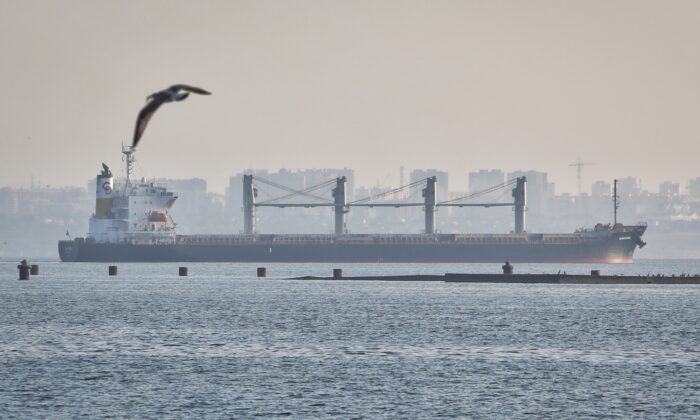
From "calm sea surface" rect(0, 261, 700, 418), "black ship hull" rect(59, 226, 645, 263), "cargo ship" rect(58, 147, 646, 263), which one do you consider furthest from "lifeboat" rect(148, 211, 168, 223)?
"calm sea surface" rect(0, 261, 700, 418)

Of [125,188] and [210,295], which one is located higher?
[125,188]

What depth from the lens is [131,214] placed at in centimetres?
16562

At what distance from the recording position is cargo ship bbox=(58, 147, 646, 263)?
543 feet

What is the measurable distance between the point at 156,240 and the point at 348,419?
442ft

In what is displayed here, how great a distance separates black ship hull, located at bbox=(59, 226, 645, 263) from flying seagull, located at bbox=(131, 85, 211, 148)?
5759 inches

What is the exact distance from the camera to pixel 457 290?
96.1m

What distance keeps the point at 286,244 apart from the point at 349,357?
124928 mm

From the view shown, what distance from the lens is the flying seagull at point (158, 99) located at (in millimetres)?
18494

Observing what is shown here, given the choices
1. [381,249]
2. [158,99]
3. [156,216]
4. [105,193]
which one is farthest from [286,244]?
[158,99]

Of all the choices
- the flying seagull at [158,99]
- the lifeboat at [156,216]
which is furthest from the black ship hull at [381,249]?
the flying seagull at [158,99]

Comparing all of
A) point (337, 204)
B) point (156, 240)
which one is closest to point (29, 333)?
point (156, 240)

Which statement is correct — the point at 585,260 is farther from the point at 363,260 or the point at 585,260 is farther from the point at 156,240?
the point at 156,240

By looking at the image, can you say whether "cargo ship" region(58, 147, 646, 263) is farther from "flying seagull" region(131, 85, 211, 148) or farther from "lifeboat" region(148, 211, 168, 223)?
"flying seagull" region(131, 85, 211, 148)

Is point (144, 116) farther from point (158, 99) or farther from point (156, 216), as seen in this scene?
point (156, 216)
